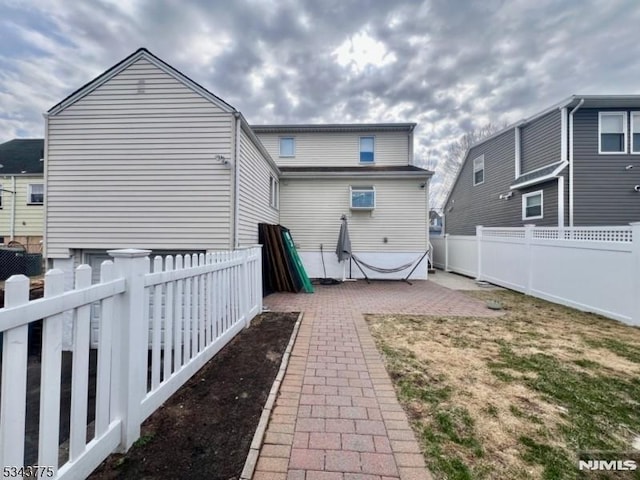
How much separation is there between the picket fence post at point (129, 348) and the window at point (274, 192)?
7.40 m

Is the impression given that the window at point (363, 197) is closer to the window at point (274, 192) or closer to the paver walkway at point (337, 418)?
the window at point (274, 192)

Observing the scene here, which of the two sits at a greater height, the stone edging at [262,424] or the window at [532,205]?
the window at [532,205]

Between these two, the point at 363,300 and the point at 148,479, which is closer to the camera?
the point at 148,479

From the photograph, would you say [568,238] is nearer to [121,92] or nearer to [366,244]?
[366,244]

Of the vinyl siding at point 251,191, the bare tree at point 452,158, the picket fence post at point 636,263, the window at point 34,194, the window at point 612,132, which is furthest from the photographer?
the bare tree at point 452,158

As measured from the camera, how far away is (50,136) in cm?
611

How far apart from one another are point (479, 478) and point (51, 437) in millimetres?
2393

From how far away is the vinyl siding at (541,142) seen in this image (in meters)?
9.64

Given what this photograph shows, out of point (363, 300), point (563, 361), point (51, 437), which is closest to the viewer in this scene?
point (51, 437)

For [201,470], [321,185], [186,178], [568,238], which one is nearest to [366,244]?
[321,185]

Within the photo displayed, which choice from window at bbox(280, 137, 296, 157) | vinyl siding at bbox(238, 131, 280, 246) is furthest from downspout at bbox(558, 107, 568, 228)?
window at bbox(280, 137, 296, 157)

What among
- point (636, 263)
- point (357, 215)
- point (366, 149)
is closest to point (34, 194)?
point (357, 215)

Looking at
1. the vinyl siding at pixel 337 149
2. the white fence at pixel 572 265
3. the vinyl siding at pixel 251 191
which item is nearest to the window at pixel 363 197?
the vinyl siding at pixel 337 149

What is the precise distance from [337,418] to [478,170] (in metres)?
15.3
